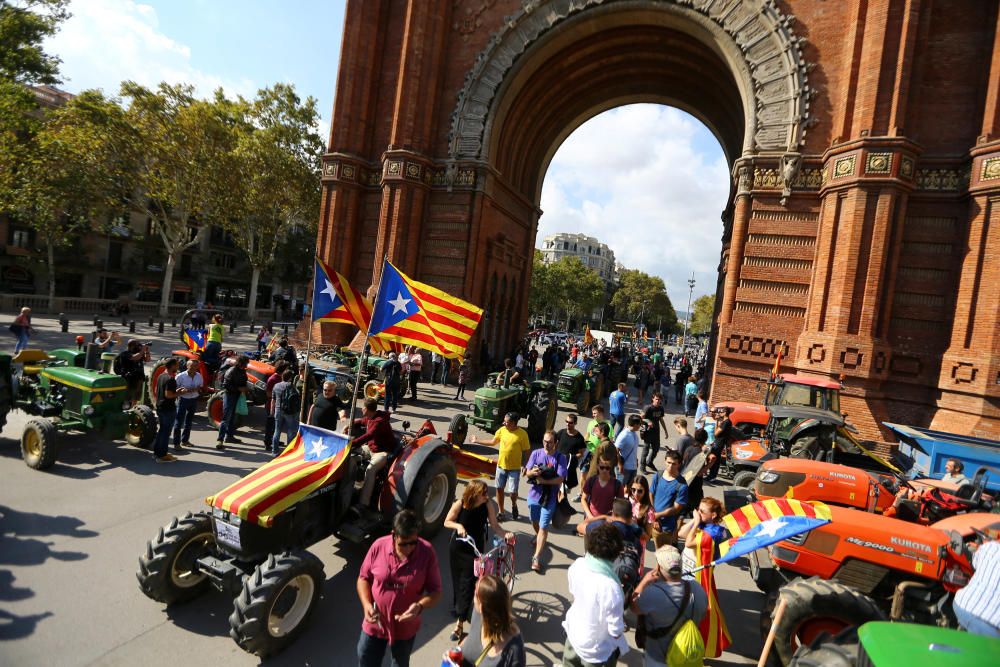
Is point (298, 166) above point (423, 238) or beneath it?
above

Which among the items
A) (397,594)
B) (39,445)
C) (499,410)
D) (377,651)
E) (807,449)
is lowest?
(39,445)

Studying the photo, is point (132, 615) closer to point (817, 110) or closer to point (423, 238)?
point (423, 238)

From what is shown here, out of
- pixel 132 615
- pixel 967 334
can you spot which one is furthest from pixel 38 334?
pixel 967 334

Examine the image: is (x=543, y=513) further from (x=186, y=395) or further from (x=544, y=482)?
(x=186, y=395)

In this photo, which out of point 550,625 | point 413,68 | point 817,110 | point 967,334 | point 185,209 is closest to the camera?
point 550,625

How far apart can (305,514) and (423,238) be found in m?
15.3

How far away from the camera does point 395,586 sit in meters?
3.26

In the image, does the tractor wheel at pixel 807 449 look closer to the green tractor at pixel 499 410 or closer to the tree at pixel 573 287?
the green tractor at pixel 499 410

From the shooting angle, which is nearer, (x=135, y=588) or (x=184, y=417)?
(x=135, y=588)

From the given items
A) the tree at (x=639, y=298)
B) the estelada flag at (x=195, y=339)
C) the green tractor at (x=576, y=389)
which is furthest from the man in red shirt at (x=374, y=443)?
the tree at (x=639, y=298)

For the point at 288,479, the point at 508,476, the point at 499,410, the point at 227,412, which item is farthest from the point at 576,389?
the point at 288,479

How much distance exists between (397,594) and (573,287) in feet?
214

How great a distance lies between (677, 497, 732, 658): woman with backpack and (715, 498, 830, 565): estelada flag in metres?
0.15

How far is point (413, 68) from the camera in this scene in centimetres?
1811
